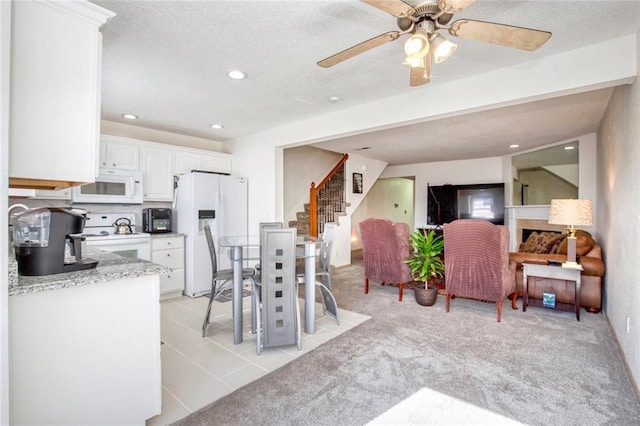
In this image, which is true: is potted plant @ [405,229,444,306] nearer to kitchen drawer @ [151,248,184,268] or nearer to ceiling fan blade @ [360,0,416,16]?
ceiling fan blade @ [360,0,416,16]

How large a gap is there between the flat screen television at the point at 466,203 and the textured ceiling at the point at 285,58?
2350 mm

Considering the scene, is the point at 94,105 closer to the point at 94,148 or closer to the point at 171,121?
the point at 94,148

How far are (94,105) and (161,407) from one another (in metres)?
1.75

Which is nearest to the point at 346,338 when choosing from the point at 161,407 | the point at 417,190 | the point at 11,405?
the point at 161,407

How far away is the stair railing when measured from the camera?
566 cm

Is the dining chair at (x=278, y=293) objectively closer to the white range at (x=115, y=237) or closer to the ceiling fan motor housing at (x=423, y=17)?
the ceiling fan motor housing at (x=423, y=17)

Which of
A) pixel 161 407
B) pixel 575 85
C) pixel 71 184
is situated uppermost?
pixel 575 85

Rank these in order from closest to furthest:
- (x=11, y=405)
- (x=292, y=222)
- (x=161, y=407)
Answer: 1. (x=11, y=405)
2. (x=161, y=407)
3. (x=292, y=222)

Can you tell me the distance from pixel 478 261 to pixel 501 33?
247 cm

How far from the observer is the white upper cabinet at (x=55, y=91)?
4.54ft

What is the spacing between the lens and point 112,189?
13.1 ft

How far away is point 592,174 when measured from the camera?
488 centimetres

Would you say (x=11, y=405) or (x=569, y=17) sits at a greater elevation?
(x=569, y=17)

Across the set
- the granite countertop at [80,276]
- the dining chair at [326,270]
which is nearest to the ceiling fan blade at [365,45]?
the granite countertop at [80,276]
